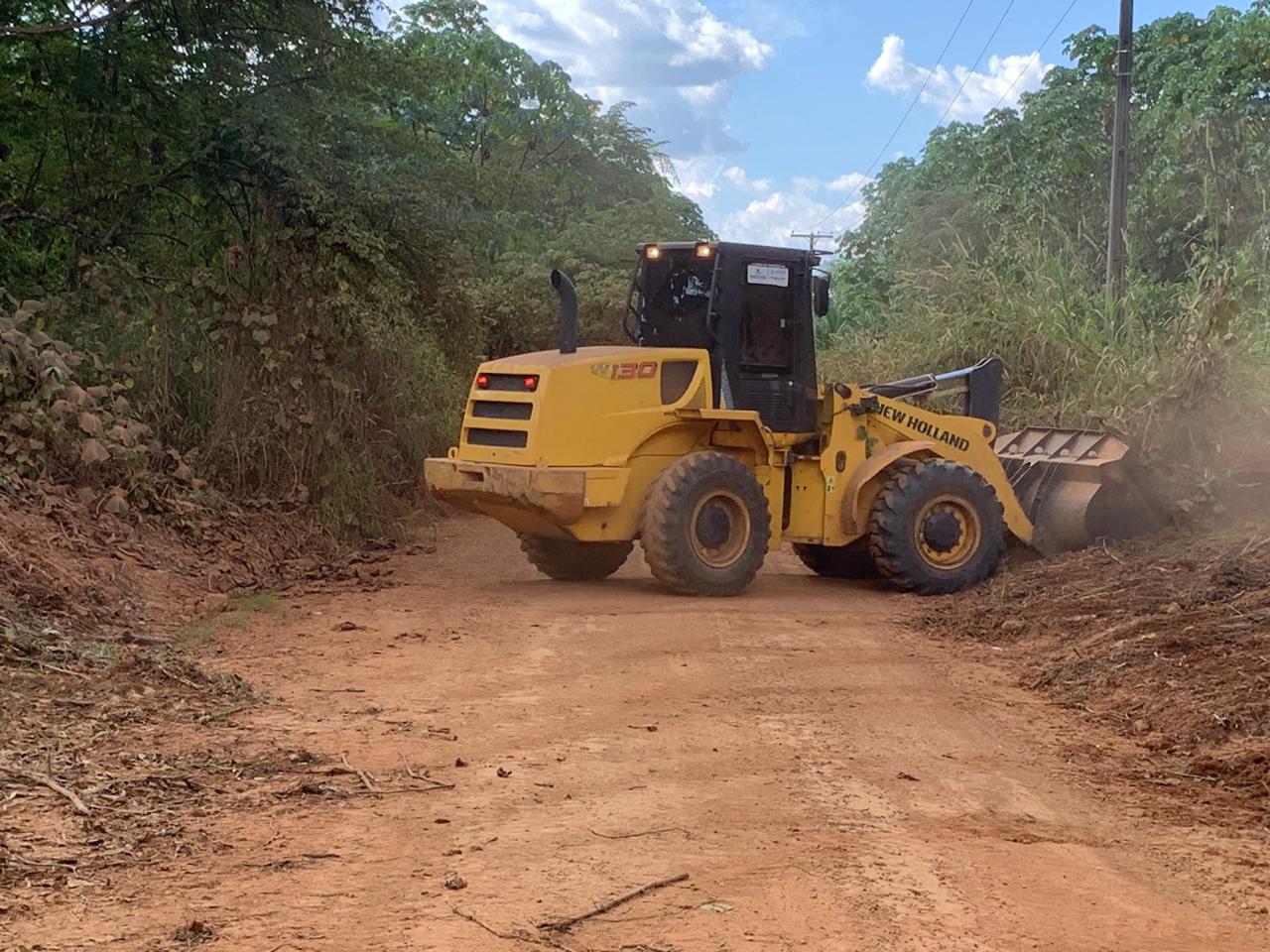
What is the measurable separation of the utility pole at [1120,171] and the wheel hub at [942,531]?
25.0 feet

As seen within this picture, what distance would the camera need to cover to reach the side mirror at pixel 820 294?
490 inches

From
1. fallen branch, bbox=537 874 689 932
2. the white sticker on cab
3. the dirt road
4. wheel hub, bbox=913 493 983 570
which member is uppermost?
the white sticker on cab

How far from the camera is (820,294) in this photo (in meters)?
12.5

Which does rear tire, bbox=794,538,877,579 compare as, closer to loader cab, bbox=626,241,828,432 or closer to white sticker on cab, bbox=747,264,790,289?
loader cab, bbox=626,241,828,432

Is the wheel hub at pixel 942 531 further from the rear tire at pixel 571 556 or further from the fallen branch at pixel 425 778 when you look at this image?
the fallen branch at pixel 425 778

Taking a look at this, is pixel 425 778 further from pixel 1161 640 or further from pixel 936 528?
pixel 936 528

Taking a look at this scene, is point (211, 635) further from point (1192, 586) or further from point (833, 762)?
point (1192, 586)

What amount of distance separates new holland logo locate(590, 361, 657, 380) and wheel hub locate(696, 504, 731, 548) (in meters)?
1.13

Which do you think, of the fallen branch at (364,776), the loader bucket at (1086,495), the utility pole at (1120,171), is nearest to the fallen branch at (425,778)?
the fallen branch at (364,776)

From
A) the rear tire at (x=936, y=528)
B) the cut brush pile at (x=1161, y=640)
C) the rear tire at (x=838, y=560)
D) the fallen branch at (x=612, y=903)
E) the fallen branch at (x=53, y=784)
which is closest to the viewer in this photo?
the fallen branch at (x=612, y=903)

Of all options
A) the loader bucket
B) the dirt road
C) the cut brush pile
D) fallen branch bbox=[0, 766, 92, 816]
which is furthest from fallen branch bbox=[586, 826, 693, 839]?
the loader bucket

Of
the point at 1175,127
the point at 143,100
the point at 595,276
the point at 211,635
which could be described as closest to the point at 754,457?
the point at 211,635

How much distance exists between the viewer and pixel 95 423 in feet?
40.0

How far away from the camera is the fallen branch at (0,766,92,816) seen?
547 cm
